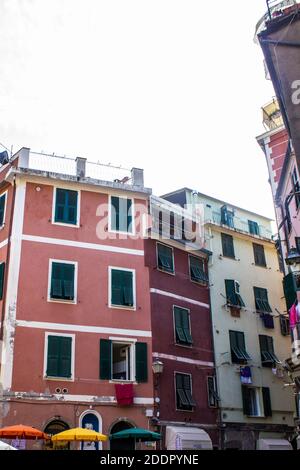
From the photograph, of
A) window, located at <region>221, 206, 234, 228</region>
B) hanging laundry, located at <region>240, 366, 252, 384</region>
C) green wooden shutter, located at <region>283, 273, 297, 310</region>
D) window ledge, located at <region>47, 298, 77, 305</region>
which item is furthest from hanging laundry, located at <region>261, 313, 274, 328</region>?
window ledge, located at <region>47, 298, 77, 305</region>

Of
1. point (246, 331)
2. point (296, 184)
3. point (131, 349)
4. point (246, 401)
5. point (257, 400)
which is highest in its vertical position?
point (296, 184)

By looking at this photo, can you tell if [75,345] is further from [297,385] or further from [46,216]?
[297,385]

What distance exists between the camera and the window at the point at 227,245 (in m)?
32.8

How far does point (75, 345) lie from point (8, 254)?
489 centimetres

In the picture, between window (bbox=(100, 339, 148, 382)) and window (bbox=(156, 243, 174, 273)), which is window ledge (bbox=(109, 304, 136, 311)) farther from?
window (bbox=(156, 243, 174, 273))

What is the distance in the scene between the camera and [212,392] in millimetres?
28047

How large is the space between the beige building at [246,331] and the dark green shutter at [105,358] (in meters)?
7.13

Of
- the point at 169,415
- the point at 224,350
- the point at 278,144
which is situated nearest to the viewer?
the point at 169,415

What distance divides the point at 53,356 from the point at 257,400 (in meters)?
12.9

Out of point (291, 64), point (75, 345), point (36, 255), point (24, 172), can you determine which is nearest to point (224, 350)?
point (75, 345)

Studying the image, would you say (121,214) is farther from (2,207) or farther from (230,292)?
(230,292)

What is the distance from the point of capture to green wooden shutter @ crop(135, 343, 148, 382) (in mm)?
24478

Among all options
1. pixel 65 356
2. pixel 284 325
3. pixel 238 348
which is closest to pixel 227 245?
pixel 284 325

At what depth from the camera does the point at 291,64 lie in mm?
18547
